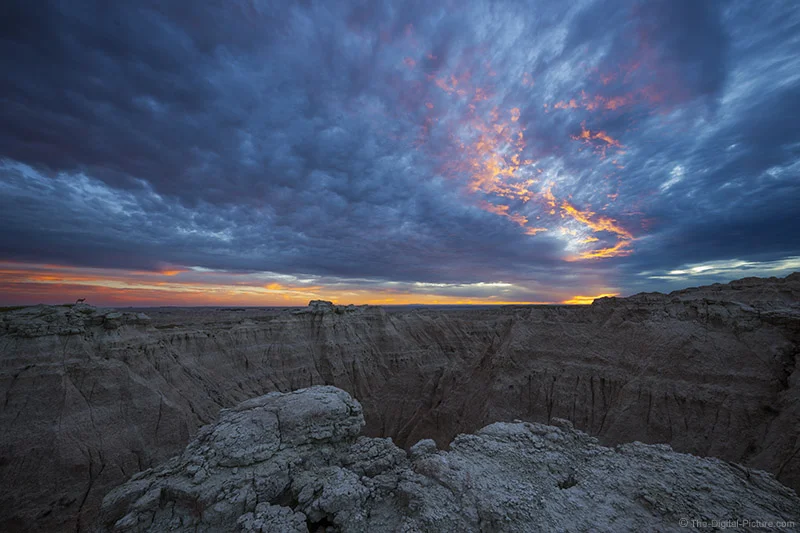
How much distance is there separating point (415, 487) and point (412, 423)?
82.9 ft

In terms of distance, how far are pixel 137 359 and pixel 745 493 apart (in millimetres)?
35405

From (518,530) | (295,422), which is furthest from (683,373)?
(295,422)

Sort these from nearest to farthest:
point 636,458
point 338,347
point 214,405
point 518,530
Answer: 1. point 518,530
2. point 636,458
3. point 214,405
4. point 338,347

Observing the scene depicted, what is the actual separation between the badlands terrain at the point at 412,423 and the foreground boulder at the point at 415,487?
7cm

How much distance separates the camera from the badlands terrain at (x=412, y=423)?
819 cm

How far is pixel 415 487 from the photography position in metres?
8.69

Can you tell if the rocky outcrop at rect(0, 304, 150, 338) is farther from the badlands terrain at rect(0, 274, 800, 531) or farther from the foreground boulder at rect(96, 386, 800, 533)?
the foreground boulder at rect(96, 386, 800, 533)

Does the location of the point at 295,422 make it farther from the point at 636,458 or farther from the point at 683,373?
the point at 683,373

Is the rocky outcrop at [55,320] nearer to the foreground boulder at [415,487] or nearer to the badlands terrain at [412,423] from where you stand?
the badlands terrain at [412,423]

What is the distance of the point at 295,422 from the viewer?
10.7 m

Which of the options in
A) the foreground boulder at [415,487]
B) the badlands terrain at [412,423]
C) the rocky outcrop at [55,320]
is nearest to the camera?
the foreground boulder at [415,487]

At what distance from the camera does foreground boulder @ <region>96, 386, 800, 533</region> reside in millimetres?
7668

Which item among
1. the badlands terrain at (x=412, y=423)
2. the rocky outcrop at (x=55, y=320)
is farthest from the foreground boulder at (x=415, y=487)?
the rocky outcrop at (x=55, y=320)

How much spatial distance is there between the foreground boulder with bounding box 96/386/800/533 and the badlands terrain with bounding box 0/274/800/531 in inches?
2.6
